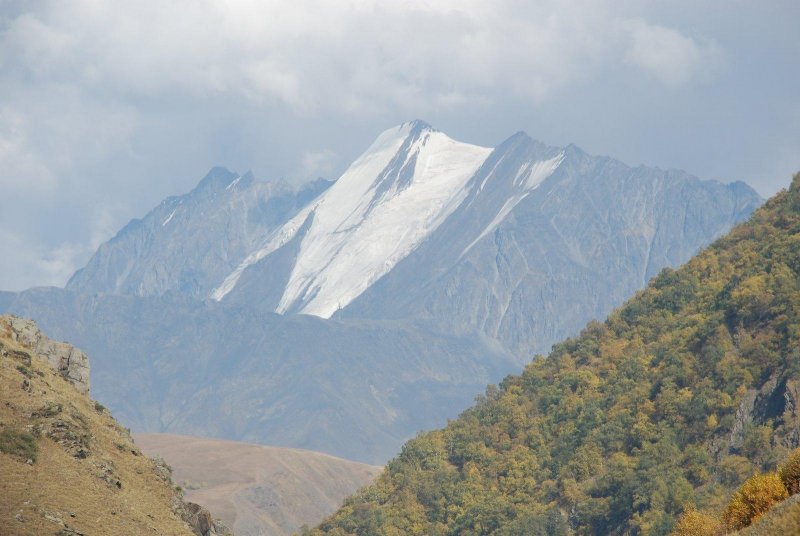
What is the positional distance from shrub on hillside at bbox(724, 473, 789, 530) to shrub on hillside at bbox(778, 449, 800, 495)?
216mm

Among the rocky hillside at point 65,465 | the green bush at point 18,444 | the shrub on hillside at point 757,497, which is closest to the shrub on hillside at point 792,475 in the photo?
the shrub on hillside at point 757,497

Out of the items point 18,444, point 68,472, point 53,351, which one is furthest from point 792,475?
point 53,351

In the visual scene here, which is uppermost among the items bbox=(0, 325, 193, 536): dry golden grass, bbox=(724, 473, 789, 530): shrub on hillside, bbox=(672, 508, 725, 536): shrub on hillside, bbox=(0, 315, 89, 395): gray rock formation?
bbox=(0, 315, 89, 395): gray rock formation

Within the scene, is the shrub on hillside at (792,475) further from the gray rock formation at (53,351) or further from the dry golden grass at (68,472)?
the gray rock formation at (53,351)

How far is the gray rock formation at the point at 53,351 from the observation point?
60.6m

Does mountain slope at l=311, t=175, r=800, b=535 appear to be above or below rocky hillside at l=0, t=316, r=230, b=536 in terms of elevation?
above

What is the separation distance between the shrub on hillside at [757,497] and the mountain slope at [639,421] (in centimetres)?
5009

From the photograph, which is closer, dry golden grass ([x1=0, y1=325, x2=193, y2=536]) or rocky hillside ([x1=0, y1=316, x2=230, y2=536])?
dry golden grass ([x1=0, y1=325, x2=193, y2=536])

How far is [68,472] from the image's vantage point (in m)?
47.2

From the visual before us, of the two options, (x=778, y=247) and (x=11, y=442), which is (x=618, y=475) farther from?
(x=11, y=442)

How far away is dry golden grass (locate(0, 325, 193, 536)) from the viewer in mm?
42875

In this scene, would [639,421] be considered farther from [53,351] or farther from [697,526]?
[697,526]

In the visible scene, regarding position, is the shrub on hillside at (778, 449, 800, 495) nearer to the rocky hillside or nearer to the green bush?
the rocky hillside

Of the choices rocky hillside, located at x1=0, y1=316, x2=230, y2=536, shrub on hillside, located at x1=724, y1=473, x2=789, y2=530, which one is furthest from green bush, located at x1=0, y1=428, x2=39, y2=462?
shrub on hillside, located at x1=724, y1=473, x2=789, y2=530
